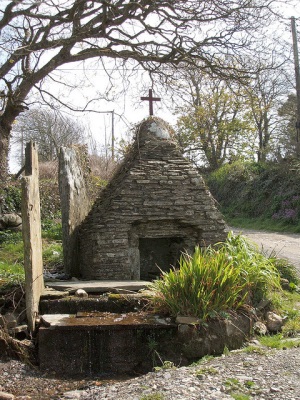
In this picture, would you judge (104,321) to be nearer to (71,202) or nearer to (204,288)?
(204,288)

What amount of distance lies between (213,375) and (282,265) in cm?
465

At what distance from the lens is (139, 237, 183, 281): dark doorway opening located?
9.77 meters

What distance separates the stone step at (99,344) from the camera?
5867 millimetres

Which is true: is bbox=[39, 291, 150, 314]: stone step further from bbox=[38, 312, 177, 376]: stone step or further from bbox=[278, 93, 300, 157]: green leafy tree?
bbox=[278, 93, 300, 157]: green leafy tree

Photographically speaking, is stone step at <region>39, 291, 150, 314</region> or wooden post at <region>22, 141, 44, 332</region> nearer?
wooden post at <region>22, 141, 44, 332</region>

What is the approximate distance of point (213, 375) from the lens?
4.69 m

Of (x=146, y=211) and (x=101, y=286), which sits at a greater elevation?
(x=146, y=211)

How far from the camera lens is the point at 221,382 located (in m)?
4.49

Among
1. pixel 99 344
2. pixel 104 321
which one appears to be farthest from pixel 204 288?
pixel 99 344

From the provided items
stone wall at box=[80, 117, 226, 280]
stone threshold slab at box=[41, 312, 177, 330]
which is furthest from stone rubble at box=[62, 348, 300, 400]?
stone wall at box=[80, 117, 226, 280]

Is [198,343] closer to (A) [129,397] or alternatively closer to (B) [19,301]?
(A) [129,397]

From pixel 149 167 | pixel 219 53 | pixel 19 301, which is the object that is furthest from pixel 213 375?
pixel 219 53

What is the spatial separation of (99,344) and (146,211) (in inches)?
118

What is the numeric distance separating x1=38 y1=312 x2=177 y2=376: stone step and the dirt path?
4.91m
